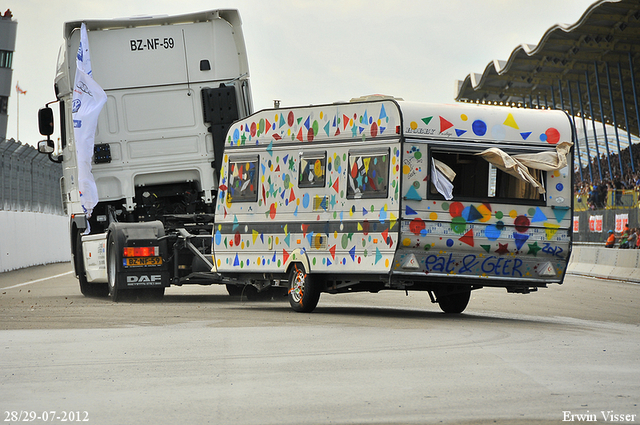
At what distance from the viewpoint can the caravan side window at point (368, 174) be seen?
1333 cm

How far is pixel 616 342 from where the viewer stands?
1103cm

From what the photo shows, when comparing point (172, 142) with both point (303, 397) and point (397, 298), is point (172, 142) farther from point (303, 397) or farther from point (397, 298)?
point (303, 397)

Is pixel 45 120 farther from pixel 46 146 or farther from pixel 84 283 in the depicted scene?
pixel 84 283

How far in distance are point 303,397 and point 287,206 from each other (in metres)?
7.34

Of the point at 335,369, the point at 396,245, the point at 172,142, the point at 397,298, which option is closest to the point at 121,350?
the point at 335,369

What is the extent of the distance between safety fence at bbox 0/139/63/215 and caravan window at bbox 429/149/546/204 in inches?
666

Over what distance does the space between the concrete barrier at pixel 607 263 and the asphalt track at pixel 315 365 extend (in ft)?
44.0

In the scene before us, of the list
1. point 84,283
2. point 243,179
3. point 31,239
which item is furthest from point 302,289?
point 31,239

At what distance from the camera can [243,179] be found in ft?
50.1

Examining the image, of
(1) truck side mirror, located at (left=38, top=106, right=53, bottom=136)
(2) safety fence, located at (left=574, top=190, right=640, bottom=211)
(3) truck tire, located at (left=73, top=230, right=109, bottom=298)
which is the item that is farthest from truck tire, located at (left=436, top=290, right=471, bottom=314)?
(2) safety fence, located at (left=574, top=190, right=640, bottom=211)

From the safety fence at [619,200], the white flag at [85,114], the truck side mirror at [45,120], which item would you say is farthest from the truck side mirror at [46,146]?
the safety fence at [619,200]

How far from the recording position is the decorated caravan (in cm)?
1320

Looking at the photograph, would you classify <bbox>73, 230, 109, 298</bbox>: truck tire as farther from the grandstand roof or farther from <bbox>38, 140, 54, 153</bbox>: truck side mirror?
the grandstand roof

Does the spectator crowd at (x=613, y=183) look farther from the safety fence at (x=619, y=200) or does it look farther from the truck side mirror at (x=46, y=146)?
the truck side mirror at (x=46, y=146)
